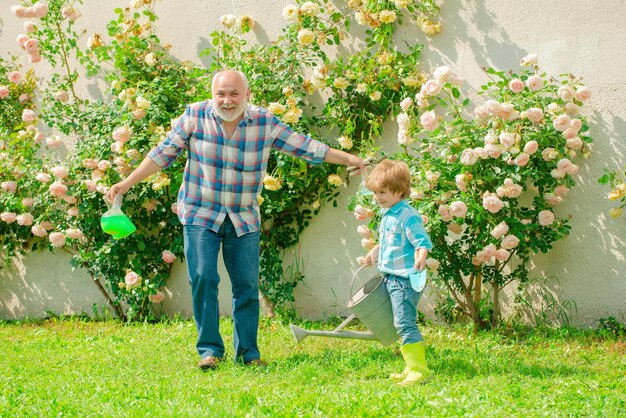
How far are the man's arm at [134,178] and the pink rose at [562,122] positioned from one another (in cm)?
204

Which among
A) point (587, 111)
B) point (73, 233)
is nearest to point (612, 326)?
point (587, 111)

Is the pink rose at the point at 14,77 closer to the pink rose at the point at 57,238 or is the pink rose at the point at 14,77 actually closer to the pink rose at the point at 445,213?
the pink rose at the point at 57,238

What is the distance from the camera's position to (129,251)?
19.3 feet

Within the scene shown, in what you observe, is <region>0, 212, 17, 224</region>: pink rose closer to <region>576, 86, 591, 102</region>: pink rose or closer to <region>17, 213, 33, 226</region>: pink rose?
<region>17, 213, 33, 226</region>: pink rose

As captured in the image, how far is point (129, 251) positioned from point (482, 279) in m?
2.39

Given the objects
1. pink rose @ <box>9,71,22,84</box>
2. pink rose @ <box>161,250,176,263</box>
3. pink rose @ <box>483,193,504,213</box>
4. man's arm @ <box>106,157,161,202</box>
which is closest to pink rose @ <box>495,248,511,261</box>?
pink rose @ <box>483,193,504,213</box>

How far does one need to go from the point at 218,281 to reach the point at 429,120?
1.46m

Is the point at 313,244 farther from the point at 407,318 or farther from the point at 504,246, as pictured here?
the point at 407,318

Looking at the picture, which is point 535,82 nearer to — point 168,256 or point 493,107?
point 493,107

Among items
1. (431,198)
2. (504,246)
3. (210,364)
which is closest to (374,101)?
(431,198)

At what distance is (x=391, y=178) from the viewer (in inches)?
150

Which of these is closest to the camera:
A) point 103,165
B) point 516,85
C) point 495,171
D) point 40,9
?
point 516,85

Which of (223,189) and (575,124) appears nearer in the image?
(223,189)

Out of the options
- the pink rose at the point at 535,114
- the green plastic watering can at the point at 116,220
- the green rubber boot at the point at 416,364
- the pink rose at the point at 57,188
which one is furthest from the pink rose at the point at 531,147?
the pink rose at the point at 57,188
